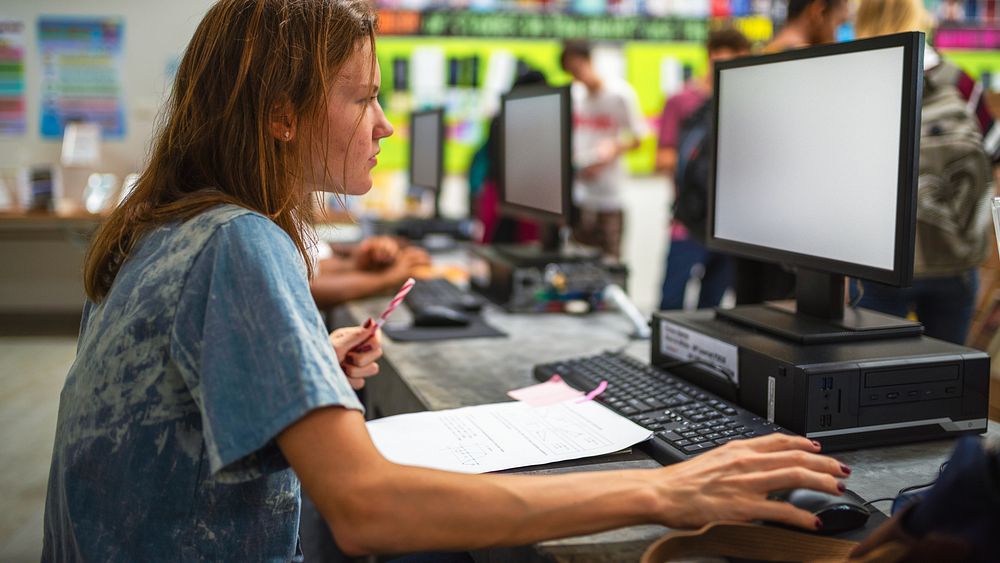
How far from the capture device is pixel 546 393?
1.40 meters

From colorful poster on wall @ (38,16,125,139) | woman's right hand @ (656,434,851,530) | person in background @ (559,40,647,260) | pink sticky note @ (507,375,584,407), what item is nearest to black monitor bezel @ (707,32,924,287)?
woman's right hand @ (656,434,851,530)

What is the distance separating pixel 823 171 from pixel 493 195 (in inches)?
121

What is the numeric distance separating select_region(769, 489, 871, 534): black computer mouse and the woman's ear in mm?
633

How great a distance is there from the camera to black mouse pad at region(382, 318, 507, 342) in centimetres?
190

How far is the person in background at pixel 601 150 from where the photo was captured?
16.0 ft

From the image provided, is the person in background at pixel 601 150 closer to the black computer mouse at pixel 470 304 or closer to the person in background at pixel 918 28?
the person in background at pixel 918 28

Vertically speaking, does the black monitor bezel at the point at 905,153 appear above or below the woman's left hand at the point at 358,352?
above

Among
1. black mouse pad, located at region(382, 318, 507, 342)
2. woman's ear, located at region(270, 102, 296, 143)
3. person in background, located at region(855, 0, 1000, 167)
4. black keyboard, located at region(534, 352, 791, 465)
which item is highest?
person in background, located at region(855, 0, 1000, 167)

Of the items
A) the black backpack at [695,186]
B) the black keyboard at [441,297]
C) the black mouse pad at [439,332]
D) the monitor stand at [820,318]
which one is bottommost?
the black mouse pad at [439,332]

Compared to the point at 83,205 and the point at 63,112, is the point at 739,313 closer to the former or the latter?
the point at 83,205

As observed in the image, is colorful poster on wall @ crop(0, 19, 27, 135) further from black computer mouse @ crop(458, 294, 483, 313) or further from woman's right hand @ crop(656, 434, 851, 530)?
woman's right hand @ crop(656, 434, 851, 530)

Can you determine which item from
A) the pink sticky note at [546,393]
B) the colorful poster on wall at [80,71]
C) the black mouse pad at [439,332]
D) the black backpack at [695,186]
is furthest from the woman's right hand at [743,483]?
the colorful poster on wall at [80,71]

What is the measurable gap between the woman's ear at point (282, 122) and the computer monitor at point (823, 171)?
0.73m

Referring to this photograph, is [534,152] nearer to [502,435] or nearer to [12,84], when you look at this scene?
[502,435]
